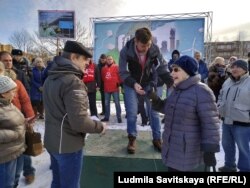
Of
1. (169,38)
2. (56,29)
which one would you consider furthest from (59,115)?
(56,29)

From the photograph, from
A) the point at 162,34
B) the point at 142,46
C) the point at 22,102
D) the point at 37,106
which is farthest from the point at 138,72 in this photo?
the point at 162,34

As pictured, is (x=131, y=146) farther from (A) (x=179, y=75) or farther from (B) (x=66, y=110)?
(B) (x=66, y=110)

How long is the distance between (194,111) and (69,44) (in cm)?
115

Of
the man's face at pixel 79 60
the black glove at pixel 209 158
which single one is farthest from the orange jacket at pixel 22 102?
the black glove at pixel 209 158

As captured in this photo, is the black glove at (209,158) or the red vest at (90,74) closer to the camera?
the black glove at (209,158)

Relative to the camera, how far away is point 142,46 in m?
3.10

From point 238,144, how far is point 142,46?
1.86m

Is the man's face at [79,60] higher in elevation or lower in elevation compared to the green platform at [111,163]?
higher

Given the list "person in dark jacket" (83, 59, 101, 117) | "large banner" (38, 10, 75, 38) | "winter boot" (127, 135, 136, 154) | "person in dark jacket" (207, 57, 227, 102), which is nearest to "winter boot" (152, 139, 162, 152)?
"winter boot" (127, 135, 136, 154)

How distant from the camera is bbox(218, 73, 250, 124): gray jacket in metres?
3.43

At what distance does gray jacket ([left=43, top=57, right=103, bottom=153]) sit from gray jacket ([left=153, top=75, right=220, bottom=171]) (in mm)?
650

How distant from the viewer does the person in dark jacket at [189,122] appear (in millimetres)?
2172

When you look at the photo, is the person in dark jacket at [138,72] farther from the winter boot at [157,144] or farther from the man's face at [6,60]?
the man's face at [6,60]

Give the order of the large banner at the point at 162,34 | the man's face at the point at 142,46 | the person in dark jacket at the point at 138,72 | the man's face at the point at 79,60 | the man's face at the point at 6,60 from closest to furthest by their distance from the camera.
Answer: the man's face at the point at 79,60 < the man's face at the point at 142,46 < the person in dark jacket at the point at 138,72 < the man's face at the point at 6,60 < the large banner at the point at 162,34
